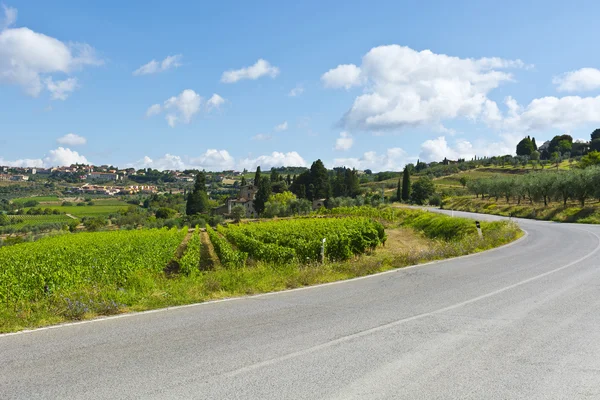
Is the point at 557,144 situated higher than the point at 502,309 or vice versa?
the point at 557,144

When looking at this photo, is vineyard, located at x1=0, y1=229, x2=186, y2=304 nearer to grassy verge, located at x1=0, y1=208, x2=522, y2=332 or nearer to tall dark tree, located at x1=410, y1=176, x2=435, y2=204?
grassy verge, located at x1=0, y1=208, x2=522, y2=332

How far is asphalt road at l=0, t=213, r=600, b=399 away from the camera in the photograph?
4.42 m

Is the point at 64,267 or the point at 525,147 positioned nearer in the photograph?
the point at 64,267

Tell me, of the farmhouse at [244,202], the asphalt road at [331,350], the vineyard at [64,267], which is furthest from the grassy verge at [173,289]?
the farmhouse at [244,202]

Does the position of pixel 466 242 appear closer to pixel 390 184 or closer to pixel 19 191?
pixel 390 184

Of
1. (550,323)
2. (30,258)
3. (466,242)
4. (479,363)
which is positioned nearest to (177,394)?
(479,363)

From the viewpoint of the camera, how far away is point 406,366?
5000mm

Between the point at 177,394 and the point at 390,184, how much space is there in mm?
135979

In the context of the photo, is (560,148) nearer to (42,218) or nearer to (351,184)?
(351,184)

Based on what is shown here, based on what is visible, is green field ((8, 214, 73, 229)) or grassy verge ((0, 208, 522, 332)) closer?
grassy verge ((0, 208, 522, 332))

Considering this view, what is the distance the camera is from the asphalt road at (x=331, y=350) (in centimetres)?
442

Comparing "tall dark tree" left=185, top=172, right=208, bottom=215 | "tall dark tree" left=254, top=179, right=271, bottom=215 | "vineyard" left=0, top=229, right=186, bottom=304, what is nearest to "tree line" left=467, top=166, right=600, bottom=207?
"tall dark tree" left=254, top=179, right=271, bottom=215

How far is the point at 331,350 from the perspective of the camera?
5551 mm

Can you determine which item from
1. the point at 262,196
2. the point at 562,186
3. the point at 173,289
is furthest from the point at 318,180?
the point at 173,289
